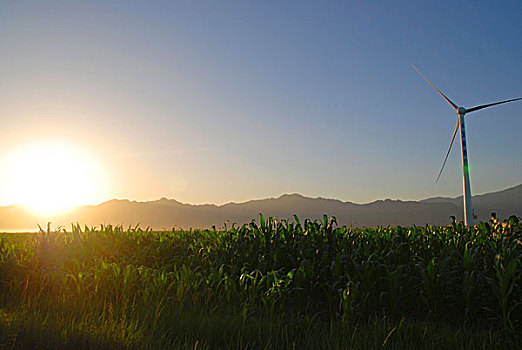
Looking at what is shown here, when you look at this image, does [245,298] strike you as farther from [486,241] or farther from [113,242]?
[113,242]

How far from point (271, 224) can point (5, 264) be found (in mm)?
5933

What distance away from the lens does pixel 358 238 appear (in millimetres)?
9547

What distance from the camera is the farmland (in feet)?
17.6

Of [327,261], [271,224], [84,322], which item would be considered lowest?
[84,322]

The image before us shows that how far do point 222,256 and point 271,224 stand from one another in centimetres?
124

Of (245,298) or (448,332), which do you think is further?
(245,298)

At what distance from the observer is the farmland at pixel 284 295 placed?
5.35 m

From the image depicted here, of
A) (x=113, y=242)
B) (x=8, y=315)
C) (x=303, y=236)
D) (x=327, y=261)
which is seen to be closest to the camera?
(x=8, y=315)

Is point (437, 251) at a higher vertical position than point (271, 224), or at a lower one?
lower

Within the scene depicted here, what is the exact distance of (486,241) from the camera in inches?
328

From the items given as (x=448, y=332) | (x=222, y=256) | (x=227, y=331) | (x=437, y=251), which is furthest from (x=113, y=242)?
(x=448, y=332)

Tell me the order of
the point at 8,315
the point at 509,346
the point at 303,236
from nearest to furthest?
1. the point at 509,346
2. the point at 8,315
3. the point at 303,236

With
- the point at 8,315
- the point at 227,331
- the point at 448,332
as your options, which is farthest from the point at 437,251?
the point at 8,315

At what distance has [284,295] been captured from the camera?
693 cm
